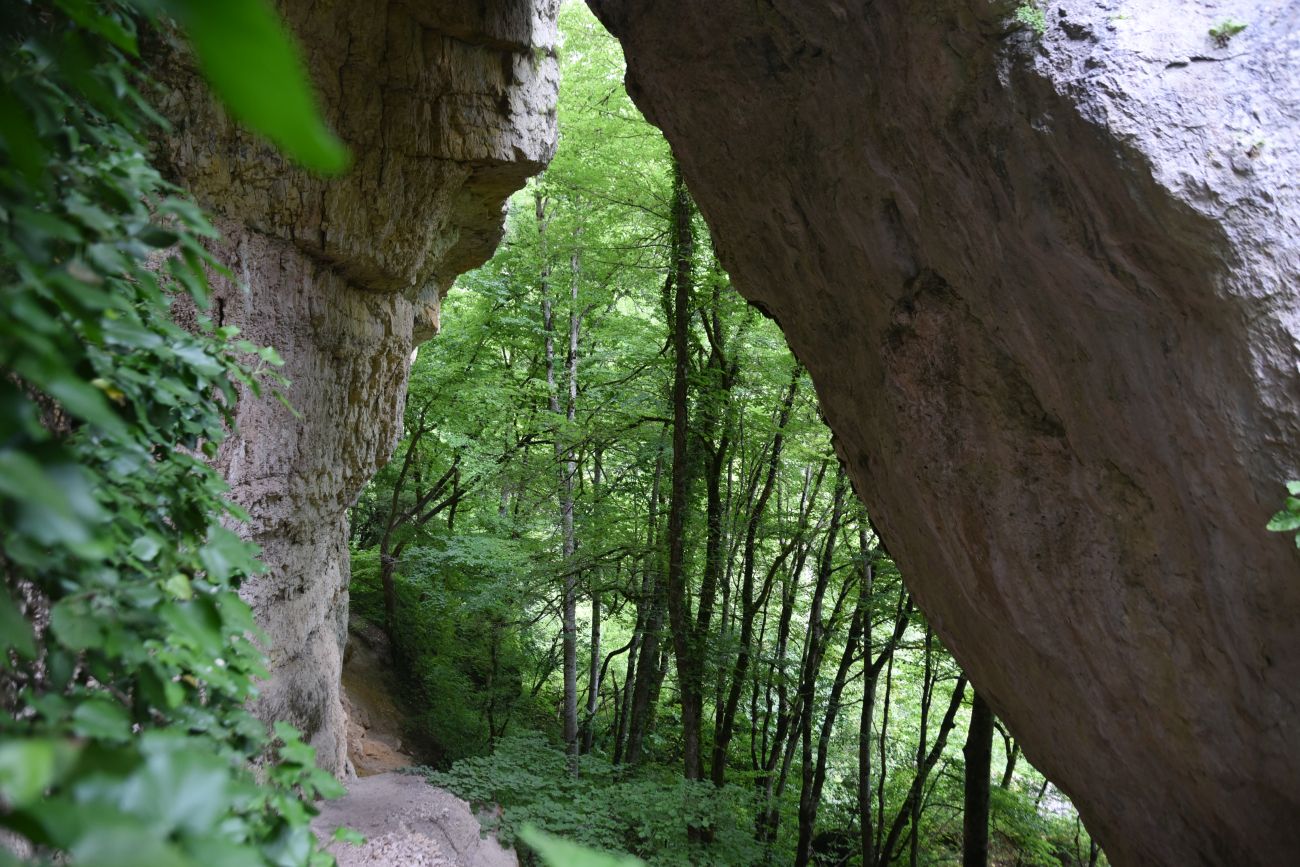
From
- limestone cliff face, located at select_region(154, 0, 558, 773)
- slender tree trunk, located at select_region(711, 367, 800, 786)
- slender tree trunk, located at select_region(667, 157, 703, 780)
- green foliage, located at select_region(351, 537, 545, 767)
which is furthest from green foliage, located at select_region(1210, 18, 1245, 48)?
green foliage, located at select_region(351, 537, 545, 767)

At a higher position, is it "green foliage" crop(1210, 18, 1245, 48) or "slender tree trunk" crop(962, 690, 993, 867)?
"green foliage" crop(1210, 18, 1245, 48)

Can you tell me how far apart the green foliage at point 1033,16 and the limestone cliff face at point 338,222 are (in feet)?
12.9

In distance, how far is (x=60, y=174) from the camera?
1.21m

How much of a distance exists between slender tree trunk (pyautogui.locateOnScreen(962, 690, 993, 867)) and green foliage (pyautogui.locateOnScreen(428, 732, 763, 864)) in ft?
6.19

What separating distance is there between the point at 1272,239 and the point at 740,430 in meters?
6.40

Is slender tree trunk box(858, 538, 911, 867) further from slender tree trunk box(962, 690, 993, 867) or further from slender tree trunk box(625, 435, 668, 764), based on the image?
slender tree trunk box(625, 435, 668, 764)

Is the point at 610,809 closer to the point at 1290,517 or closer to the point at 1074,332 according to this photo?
the point at 1074,332

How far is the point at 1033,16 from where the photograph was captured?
12.5 ft

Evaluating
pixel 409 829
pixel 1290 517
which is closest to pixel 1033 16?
pixel 1290 517

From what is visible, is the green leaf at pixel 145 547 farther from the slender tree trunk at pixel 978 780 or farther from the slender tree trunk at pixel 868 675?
the slender tree trunk at pixel 868 675

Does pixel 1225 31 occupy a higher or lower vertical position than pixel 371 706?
higher

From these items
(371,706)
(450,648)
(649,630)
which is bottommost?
(371,706)

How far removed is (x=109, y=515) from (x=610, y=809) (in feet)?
21.6

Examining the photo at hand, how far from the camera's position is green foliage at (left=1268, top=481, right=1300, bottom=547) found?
3025 millimetres
